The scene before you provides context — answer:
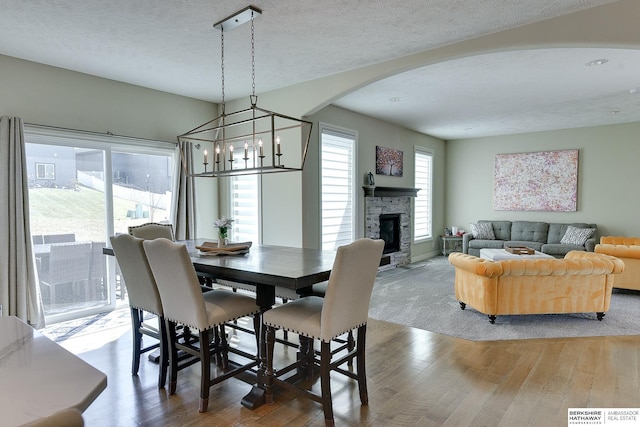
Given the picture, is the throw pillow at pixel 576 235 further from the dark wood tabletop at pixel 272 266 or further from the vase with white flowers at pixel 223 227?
the vase with white flowers at pixel 223 227

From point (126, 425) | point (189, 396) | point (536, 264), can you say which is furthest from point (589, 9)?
point (126, 425)

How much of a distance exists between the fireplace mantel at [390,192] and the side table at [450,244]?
5.24 ft

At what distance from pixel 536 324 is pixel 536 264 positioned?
667 mm

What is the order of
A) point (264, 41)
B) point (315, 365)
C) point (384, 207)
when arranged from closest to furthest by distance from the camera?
1. point (315, 365)
2. point (264, 41)
3. point (384, 207)

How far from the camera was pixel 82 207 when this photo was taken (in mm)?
4207

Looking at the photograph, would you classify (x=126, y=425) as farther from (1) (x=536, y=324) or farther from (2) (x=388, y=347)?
(1) (x=536, y=324)

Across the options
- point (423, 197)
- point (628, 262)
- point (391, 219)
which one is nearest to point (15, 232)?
point (391, 219)

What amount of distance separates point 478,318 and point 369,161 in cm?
317

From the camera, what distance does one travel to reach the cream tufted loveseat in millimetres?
3838

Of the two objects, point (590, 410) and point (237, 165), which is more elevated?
point (237, 165)

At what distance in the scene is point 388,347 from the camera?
339 cm

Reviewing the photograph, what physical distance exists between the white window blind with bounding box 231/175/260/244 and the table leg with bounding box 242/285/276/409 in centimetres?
255

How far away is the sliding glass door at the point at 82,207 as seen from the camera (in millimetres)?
3908

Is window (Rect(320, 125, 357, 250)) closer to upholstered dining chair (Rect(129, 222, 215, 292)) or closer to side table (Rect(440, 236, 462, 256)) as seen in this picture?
upholstered dining chair (Rect(129, 222, 215, 292))
